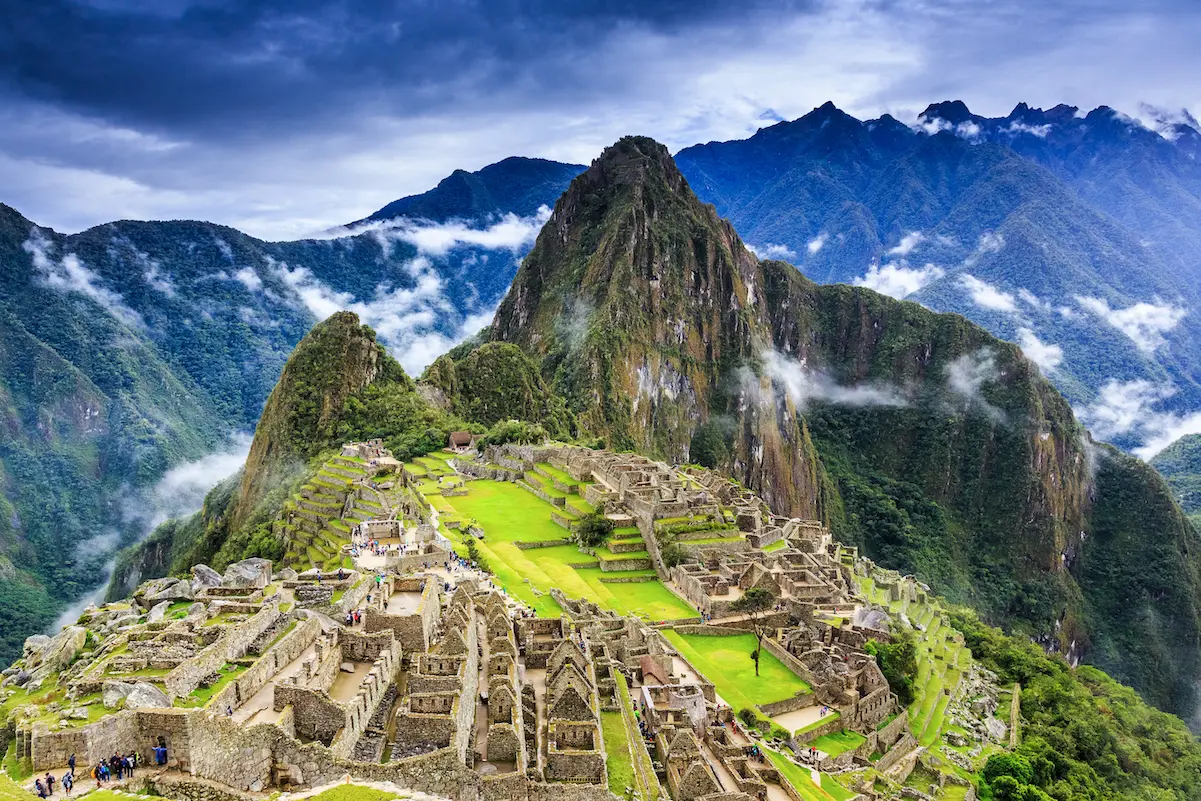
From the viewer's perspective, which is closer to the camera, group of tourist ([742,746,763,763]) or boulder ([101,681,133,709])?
boulder ([101,681,133,709])

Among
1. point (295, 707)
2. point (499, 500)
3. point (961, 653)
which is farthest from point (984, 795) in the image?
point (499, 500)

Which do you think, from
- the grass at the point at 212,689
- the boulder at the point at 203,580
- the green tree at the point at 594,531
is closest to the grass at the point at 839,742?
the green tree at the point at 594,531

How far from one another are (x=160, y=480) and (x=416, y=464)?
212 feet

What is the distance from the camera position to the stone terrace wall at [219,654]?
1702 centimetres

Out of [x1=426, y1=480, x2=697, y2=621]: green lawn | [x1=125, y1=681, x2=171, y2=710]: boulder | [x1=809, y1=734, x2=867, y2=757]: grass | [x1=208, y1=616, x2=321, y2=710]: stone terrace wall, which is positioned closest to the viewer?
[x1=125, y1=681, x2=171, y2=710]: boulder

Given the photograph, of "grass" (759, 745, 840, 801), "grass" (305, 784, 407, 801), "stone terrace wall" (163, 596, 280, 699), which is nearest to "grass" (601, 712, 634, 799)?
"grass" (305, 784, 407, 801)

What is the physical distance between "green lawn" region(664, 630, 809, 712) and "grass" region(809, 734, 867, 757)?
7.11 ft

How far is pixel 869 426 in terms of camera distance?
7456 inches

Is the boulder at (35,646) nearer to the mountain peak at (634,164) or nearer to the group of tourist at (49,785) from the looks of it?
the group of tourist at (49,785)

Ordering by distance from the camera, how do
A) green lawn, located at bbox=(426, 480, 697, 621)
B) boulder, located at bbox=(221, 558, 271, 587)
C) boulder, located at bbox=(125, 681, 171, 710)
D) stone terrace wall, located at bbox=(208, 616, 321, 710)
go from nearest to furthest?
boulder, located at bbox=(125, 681, 171, 710), stone terrace wall, located at bbox=(208, 616, 321, 710), boulder, located at bbox=(221, 558, 271, 587), green lawn, located at bbox=(426, 480, 697, 621)

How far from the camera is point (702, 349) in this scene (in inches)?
6117

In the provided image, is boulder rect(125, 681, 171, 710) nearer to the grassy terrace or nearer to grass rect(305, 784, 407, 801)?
grass rect(305, 784, 407, 801)

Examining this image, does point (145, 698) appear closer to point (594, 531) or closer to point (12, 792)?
point (12, 792)

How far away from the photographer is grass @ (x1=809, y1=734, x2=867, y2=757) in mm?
31252
